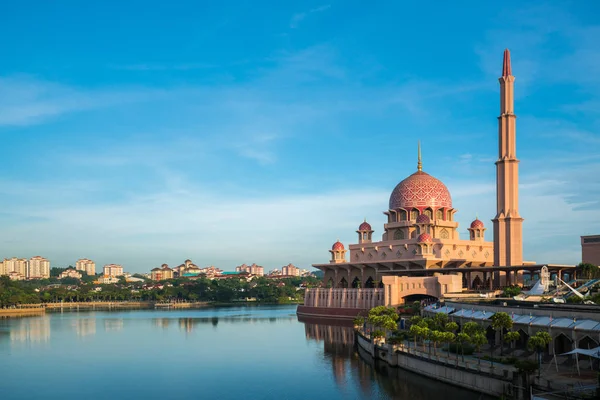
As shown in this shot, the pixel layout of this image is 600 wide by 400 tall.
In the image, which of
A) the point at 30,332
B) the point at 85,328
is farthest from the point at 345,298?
the point at 30,332

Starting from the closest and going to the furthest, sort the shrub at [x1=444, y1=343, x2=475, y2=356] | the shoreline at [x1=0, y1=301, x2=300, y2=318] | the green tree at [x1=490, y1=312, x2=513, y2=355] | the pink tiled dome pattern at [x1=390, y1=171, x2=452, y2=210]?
1. the green tree at [x1=490, y1=312, x2=513, y2=355]
2. the shrub at [x1=444, y1=343, x2=475, y2=356]
3. the pink tiled dome pattern at [x1=390, y1=171, x2=452, y2=210]
4. the shoreline at [x1=0, y1=301, x2=300, y2=318]

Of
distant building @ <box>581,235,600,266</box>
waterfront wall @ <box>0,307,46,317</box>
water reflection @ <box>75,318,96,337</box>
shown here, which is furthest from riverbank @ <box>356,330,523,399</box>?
waterfront wall @ <box>0,307,46,317</box>

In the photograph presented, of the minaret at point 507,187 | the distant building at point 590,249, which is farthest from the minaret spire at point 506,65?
the distant building at point 590,249

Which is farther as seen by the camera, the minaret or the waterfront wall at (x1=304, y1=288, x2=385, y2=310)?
the waterfront wall at (x1=304, y1=288, x2=385, y2=310)

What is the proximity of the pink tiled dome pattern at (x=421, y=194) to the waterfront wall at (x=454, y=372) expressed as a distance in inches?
1342

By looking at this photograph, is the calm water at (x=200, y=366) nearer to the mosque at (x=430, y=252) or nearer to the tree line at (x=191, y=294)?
the mosque at (x=430, y=252)

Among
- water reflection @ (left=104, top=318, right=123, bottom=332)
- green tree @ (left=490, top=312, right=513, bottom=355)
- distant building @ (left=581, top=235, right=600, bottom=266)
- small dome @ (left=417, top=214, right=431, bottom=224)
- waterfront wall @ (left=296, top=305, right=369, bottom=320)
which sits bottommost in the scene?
water reflection @ (left=104, top=318, right=123, bottom=332)

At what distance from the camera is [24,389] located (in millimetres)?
31172

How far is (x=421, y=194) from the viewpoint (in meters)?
68.3

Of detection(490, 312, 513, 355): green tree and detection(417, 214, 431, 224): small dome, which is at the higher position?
detection(417, 214, 431, 224): small dome

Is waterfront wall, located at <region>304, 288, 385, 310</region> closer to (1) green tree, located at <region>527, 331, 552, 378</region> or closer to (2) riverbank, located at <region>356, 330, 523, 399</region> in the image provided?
(2) riverbank, located at <region>356, 330, 523, 399</region>

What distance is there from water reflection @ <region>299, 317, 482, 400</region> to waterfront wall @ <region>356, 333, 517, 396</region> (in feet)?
0.91

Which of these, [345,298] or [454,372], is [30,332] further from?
[454,372]

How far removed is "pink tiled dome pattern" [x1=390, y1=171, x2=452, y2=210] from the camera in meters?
68.1
